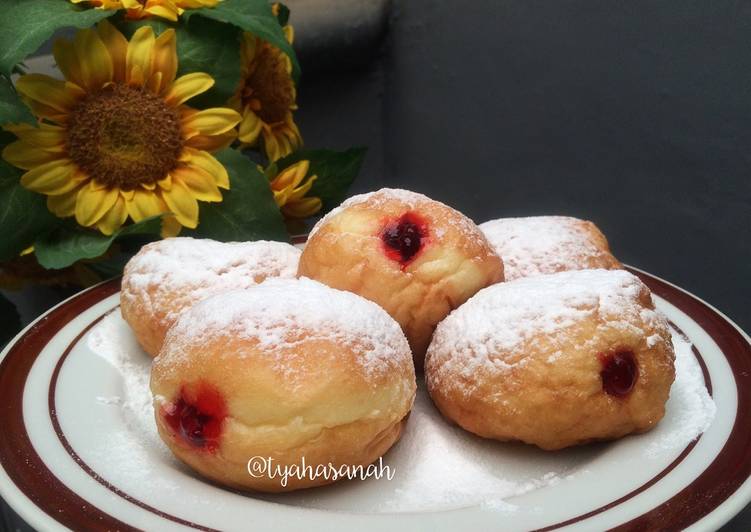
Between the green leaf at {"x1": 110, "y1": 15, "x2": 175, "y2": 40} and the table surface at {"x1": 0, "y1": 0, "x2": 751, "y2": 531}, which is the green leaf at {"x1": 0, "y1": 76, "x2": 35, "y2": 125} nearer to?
the green leaf at {"x1": 110, "y1": 15, "x2": 175, "y2": 40}

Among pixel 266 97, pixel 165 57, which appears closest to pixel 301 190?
pixel 266 97

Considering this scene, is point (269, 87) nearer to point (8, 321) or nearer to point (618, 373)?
point (8, 321)

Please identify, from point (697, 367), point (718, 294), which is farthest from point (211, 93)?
point (718, 294)

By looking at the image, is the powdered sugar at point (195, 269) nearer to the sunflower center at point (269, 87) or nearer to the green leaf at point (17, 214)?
the green leaf at point (17, 214)

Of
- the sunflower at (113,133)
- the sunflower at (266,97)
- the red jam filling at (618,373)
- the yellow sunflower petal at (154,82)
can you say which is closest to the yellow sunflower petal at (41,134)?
the sunflower at (113,133)

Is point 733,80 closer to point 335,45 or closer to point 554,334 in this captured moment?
point 554,334

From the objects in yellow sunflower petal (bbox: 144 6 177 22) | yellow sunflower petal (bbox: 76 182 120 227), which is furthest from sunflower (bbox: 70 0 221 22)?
yellow sunflower petal (bbox: 76 182 120 227)
